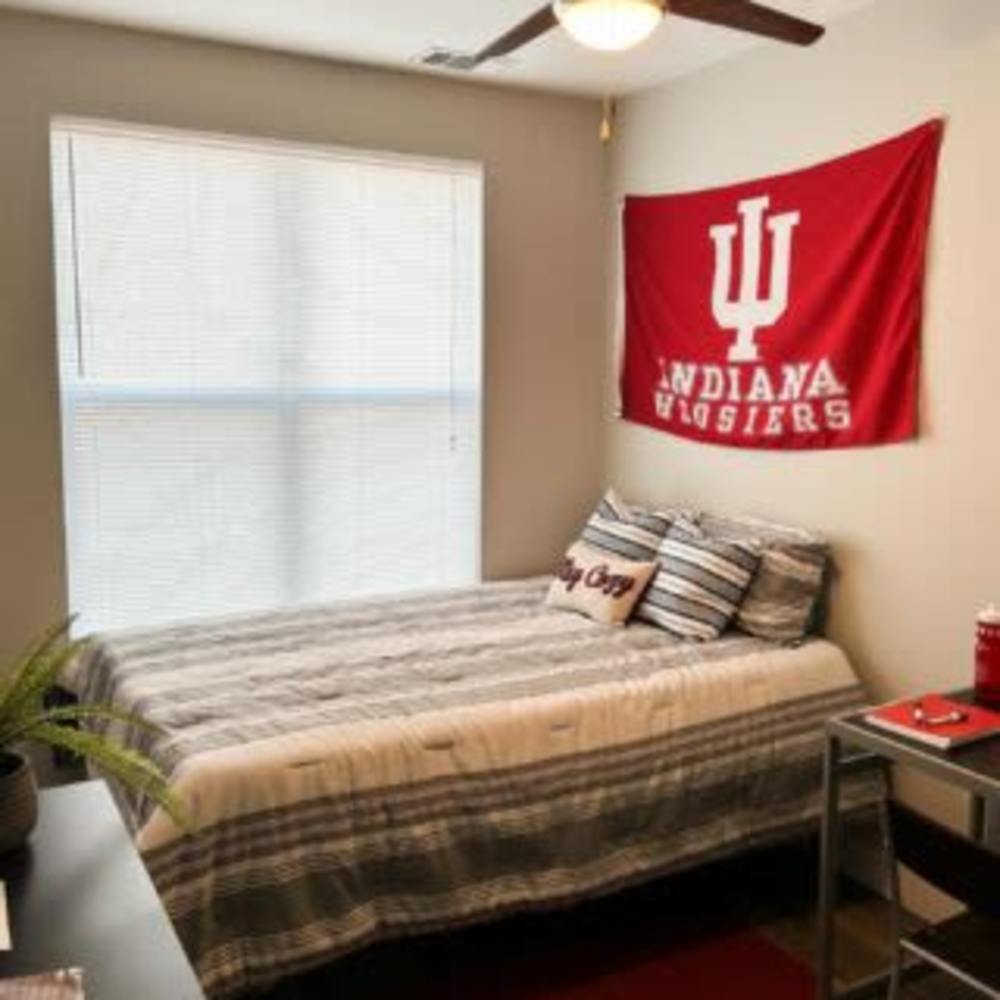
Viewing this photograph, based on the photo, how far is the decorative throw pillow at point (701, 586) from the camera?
2.94 m

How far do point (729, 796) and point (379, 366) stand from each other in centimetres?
187

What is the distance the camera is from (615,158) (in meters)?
3.80

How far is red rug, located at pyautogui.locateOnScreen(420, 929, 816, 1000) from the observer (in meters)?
2.38

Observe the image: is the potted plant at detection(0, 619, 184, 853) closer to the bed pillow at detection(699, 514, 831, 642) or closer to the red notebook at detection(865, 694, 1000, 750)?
the red notebook at detection(865, 694, 1000, 750)

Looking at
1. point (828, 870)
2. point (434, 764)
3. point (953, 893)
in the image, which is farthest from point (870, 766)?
point (434, 764)

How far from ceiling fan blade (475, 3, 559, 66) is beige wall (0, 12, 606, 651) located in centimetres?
120

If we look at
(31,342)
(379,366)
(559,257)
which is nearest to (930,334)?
(559,257)

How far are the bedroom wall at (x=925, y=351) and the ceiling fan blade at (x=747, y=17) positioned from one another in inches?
26.6

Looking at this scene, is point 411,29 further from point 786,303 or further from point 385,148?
point 786,303

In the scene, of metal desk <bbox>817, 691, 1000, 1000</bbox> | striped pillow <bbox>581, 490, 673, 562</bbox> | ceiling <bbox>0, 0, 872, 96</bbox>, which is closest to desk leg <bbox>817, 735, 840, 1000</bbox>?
metal desk <bbox>817, 691, 1000, 1000</bbox>

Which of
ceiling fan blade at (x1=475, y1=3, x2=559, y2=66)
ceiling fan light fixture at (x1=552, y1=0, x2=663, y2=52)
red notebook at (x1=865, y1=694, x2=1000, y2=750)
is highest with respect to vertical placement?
ceiling fan blade at (x1=475, y1=3, x2=559, y2=66)

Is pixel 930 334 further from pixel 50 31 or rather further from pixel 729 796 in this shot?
pixel 50 31

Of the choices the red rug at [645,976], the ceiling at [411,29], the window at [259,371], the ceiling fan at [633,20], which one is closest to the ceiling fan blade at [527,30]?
the ceiling fan at [633,20]

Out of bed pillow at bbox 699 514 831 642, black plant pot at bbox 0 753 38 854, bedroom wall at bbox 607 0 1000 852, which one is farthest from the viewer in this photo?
bed pillow at bbox 699 514 831 642
